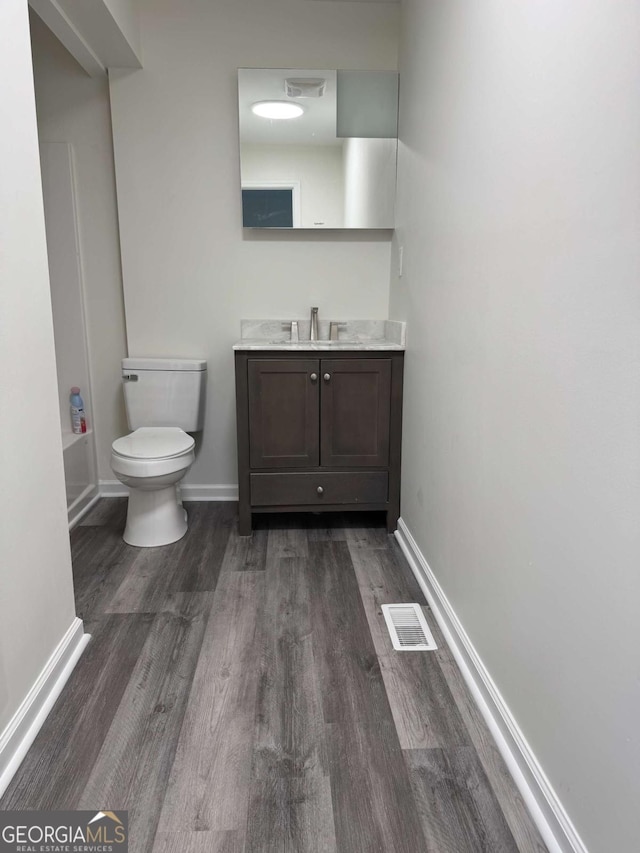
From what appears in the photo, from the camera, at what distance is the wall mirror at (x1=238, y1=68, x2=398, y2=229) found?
2.63 meters

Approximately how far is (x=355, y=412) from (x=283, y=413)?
0.32 metres

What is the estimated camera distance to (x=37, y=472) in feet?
4.72

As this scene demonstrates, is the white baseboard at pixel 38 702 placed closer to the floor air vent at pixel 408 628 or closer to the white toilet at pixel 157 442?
the white toilet at pixel 157 442

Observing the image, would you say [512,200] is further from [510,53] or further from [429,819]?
[429,819]

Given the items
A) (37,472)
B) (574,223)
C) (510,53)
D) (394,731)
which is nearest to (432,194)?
(510,53)

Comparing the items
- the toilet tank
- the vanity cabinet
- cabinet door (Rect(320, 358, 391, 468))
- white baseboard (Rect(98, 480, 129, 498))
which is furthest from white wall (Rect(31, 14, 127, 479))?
cabinet door (Rect(320, 358, 391, 468))

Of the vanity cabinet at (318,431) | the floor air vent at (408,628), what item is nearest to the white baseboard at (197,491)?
the vanity cabinet at (318,431)

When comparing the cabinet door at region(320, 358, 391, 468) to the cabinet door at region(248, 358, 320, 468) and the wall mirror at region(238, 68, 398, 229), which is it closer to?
the cabinet door at region(248, 358, 320, 468)

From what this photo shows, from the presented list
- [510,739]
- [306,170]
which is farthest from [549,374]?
[306,170]

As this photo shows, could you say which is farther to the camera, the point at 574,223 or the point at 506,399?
the point at 506,399

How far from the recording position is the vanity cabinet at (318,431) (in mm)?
2465

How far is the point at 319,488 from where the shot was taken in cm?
258

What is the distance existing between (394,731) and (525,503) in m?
0.67

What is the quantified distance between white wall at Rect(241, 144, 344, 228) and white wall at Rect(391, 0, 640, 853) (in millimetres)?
893
